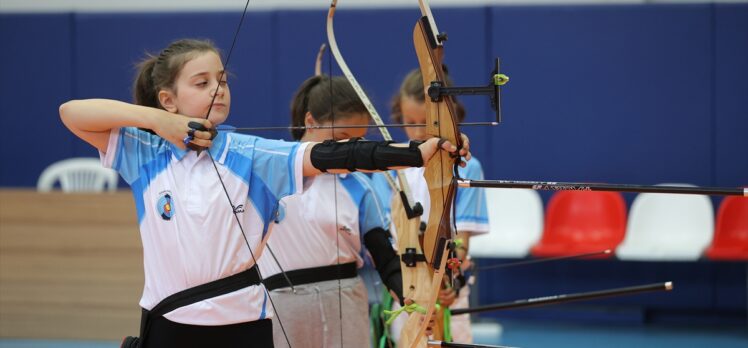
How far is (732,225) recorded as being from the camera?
489 centimetres

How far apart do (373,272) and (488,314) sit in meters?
2.66

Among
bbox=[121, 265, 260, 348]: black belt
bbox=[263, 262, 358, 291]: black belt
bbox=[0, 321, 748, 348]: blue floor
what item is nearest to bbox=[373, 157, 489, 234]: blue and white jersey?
bbox=[263, 262, 358, 291]: black belt

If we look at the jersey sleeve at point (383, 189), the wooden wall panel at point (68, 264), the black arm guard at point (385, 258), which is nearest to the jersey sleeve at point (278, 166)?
the black arm guard at point (385, 258)

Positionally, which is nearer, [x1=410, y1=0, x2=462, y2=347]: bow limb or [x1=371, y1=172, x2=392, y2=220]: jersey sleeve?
[x1=410, y1=0, x2=462, y2=347]: bow limb

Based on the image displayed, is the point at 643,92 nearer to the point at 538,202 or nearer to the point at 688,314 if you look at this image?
the point at 538,202

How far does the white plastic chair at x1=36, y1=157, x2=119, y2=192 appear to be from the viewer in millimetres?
5531

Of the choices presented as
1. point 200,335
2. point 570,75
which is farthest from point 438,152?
point 570,75

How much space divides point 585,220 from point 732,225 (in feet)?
2.35

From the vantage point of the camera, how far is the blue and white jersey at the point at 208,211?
172 centimetres

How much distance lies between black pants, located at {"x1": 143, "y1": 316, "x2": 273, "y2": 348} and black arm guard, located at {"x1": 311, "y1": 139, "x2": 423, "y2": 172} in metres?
0.33

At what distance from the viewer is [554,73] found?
17.1 feet

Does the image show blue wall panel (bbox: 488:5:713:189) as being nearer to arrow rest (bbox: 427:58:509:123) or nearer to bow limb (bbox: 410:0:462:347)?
bow limb (bbox: 410:0:462:347)

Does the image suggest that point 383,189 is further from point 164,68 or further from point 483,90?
point 483,90

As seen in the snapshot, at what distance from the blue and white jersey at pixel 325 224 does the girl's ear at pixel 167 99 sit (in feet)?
1.59
